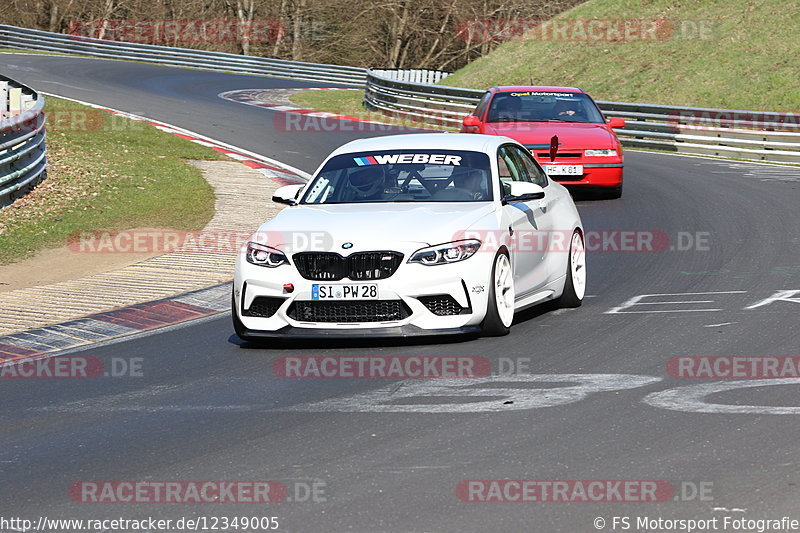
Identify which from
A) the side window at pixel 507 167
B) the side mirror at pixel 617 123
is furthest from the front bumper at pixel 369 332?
the side mirror at pixel 617 123

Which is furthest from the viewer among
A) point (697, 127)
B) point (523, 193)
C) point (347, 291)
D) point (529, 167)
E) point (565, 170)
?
point (697, 127)

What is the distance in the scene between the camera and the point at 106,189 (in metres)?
18.5

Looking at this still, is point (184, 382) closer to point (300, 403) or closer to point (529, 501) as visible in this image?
point (300, 403)

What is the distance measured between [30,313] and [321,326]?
323cm

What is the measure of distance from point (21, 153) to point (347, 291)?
9.37 metres

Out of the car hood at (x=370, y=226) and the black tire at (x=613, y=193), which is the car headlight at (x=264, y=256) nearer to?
the car hood at (x=370, y=226)

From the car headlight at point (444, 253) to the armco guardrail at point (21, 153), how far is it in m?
8.78

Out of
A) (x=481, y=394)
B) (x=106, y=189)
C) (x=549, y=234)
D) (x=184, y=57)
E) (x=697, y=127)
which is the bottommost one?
(x=184, y=57)

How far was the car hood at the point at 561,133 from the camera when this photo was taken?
1797 centimetres

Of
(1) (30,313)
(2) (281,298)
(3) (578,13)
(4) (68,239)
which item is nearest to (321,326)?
(2) (281,298)

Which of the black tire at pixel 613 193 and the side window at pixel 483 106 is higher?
the side window at pixel 483 106

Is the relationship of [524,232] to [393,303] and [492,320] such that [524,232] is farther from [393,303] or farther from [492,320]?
[393,303]

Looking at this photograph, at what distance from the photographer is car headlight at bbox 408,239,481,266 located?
29.4 ft

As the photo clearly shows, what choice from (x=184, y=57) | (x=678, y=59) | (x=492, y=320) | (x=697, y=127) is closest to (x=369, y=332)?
(x=492, y=320)
